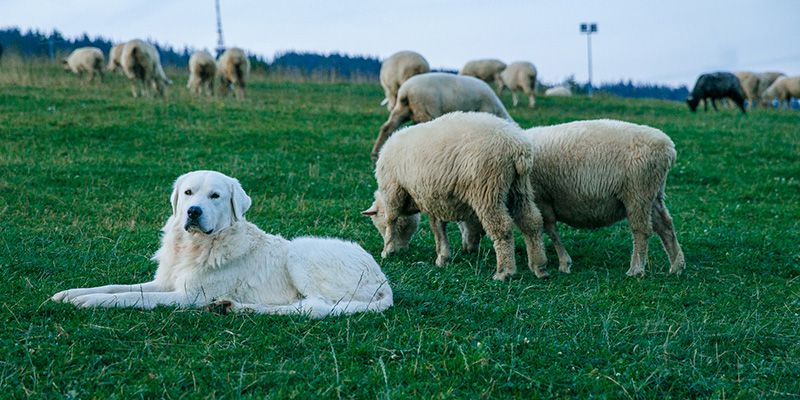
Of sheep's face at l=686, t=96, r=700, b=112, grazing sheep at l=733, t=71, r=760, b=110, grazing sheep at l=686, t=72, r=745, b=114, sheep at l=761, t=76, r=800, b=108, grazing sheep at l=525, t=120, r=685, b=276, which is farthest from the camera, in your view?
grazing sheep at l=733, t=71, r=760, b=110

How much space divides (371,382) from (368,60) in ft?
199

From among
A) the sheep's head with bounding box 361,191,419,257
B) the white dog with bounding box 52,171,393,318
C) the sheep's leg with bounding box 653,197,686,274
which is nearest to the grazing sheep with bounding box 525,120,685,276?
the sheep's leg with bounding box 653,197,686,274

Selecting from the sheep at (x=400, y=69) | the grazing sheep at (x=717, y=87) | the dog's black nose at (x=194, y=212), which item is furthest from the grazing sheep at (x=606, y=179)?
the grazing sheep at (x=717, y=87)

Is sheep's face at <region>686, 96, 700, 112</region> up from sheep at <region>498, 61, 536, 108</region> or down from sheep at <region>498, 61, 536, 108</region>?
down

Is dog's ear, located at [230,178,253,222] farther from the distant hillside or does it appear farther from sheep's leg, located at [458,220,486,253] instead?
the distant hillside

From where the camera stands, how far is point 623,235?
9.62 meters

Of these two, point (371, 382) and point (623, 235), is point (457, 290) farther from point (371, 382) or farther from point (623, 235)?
point (623, 235)

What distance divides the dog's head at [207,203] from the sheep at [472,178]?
2259 millimetres

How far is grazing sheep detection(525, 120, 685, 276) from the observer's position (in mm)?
7613

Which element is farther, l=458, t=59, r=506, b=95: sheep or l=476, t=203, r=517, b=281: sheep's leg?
l=458, t=59, r=506, b=95: sheep

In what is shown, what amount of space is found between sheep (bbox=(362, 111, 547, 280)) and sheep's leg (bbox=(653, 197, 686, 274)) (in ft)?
4.43

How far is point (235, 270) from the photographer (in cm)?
574

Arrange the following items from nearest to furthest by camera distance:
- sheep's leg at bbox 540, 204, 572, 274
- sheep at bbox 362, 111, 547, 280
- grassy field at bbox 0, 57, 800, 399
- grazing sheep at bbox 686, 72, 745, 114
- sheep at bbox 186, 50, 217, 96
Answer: grassy field at bbox 0, 57, 800, 399 < sheep at bbox 362, 111, 547, 280 < sheep's leg at bbox 540, 204, 572, 274 < sheep at bbox 186, 50, 217, 96 < grazing sheep at bbox 686, 72, 745, 114

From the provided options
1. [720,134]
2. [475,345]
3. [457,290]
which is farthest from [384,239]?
[720,134]
